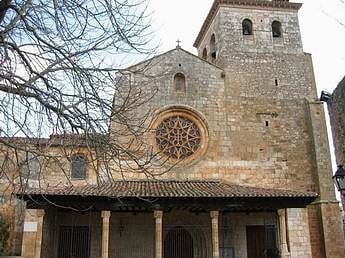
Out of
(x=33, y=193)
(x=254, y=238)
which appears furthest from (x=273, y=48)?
(x=33, y=193)

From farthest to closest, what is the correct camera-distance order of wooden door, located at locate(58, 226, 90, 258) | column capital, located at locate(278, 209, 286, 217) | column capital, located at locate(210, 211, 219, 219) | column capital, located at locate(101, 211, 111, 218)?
wooden door, located at locate(58, 226, 90, 258)
column capital, located at locate(278, 209, 286, 217)
column capital, located at locate(210, 211, 219, 219)
column capital, located at locate(101, 211, 111, 218)

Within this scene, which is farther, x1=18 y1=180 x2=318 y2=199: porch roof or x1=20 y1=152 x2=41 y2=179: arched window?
x1=18 y1=180 x2=318 y2=199: porch roof

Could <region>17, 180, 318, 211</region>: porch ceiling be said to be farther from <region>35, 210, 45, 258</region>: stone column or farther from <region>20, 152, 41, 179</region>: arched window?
<region>20, 152, 41, 179</region>: arched window

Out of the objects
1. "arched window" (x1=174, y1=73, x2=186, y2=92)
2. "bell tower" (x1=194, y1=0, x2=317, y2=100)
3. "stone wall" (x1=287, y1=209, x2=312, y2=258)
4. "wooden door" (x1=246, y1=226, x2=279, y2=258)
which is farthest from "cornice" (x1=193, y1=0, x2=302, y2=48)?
"wooden door" (x1=246, y1=226, x2=279, y2=258)

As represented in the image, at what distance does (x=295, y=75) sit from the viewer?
18.8 metres

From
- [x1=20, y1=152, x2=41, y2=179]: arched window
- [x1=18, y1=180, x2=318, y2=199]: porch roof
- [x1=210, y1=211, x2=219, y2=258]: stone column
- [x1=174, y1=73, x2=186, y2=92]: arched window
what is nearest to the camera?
[x1=20, y1=152, x2=41, y2=179]: arched window

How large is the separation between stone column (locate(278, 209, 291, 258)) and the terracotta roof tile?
700mm

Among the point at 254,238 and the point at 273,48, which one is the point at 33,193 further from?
the point at 273,48

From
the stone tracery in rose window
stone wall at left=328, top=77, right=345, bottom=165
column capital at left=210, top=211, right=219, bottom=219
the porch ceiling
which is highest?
the stone tracery in rose window

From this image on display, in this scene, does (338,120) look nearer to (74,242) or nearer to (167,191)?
(167,191)

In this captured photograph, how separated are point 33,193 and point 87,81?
7.03m

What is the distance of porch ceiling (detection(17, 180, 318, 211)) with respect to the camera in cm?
1354

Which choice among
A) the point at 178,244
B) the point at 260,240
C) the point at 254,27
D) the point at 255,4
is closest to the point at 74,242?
the point at 178,244

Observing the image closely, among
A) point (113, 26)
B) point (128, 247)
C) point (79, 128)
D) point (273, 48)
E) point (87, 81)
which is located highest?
point (273, 48)
